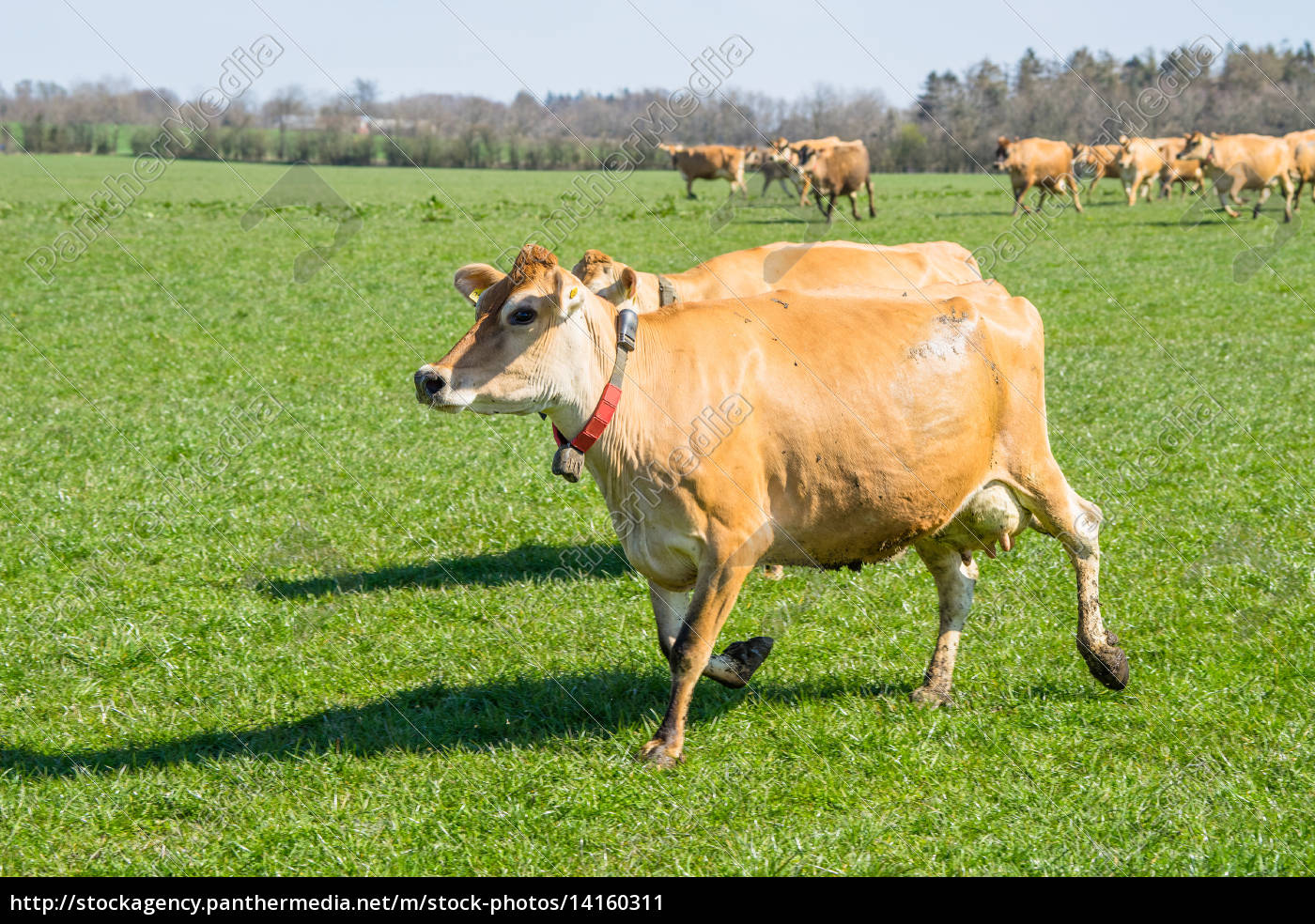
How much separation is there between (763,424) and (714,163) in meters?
47.6

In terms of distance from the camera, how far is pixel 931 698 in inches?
218

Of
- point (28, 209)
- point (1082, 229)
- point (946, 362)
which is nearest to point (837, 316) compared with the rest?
point (946, 362)

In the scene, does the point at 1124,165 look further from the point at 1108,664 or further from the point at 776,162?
the point at 1108,664

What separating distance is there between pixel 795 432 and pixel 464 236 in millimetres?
24985

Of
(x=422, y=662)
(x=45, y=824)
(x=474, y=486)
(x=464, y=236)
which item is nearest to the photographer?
(x=45, y=824)

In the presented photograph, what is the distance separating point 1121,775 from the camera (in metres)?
4.73

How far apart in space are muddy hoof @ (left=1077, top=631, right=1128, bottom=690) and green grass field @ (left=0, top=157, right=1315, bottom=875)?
0.13 meters

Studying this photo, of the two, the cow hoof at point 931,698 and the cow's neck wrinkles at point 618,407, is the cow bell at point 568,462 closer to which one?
the cow's neck wrinkles at point 618,407

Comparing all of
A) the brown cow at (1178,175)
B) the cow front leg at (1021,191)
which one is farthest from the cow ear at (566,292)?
the brown cow at (1178,175)

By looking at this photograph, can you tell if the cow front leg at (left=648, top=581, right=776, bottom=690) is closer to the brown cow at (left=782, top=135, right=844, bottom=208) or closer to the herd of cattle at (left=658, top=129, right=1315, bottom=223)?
the herd of cattle at (left=658, top=129, right=1315, bottom=223)

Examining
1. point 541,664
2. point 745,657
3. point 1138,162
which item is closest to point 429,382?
point 745,657

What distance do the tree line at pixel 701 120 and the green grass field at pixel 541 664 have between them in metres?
57.5

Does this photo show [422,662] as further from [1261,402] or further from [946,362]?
[1261,402]

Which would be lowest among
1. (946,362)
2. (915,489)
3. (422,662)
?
(422,662)
